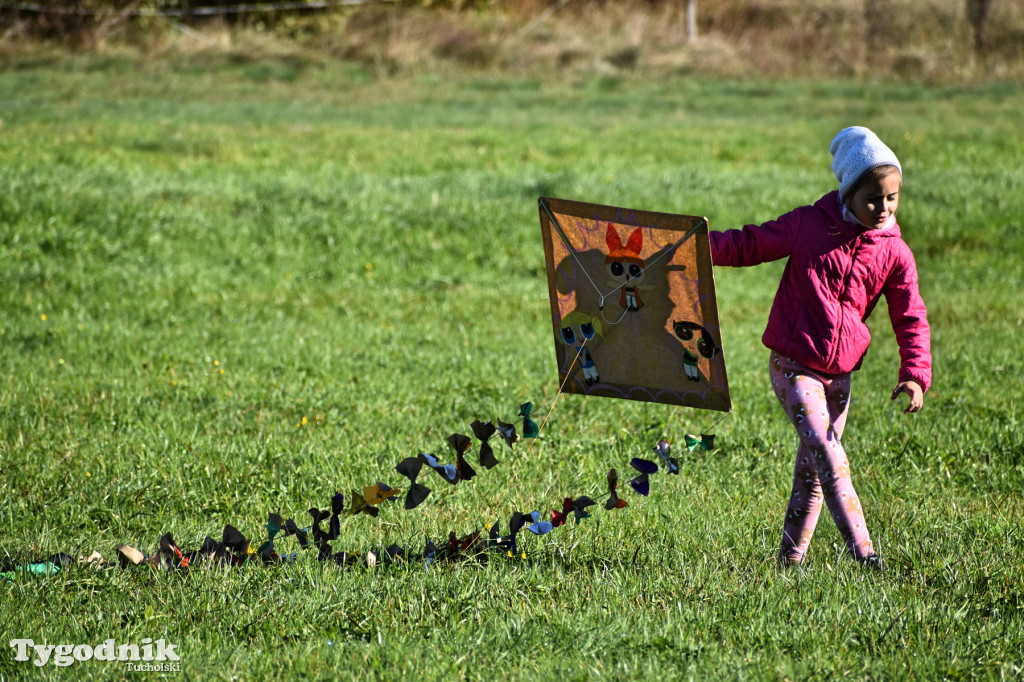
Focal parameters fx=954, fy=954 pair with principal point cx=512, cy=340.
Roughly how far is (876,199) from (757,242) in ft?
1.44

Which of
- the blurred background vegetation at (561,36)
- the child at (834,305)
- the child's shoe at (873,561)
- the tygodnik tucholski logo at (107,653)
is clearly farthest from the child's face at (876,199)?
the blurred background vegetation at (561,36)

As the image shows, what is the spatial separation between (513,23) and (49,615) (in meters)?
29.1

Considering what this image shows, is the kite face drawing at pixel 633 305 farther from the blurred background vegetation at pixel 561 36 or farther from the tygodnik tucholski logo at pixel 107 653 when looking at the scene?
the blurred background vegetation at pixel 561 36

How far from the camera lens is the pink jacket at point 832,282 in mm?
3490

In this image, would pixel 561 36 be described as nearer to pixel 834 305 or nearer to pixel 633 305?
pixel 633 305

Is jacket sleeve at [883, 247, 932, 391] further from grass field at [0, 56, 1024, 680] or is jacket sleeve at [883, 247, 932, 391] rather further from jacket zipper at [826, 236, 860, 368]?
grass field at [0, 56, 1024, 680]

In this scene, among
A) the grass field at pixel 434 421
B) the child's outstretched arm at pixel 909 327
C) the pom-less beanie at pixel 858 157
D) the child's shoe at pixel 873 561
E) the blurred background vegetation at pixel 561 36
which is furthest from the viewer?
the blurred background vegetation at pixel 561 36

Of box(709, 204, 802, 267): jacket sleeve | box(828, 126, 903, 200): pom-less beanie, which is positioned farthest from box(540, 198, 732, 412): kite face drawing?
box(828, 126, 903, 200): pom-less beanie

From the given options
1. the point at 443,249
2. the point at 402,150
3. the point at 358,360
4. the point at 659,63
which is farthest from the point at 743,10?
the point at 358,360

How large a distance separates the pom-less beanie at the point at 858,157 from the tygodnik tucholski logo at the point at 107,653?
275 cm

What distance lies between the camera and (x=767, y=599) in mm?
3277

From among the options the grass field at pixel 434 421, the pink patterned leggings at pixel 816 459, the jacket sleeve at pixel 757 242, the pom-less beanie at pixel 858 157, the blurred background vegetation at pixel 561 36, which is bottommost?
the grass field at pixel 434 421

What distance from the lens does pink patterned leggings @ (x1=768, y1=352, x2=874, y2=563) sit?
138 inches

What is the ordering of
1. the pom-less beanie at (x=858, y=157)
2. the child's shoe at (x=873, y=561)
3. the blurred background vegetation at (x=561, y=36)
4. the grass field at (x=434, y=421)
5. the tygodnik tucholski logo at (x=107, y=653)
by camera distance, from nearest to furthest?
1. the tygodnik tucholski logo at (x=107, y=653)
2. the grass field at (x=434, y=421)
3. the pom-less beanie at (x=858, y=157)
4. the child's shoe at (x=873, y=561)
5. the blurred background vegetation at (x=561, y=36)
